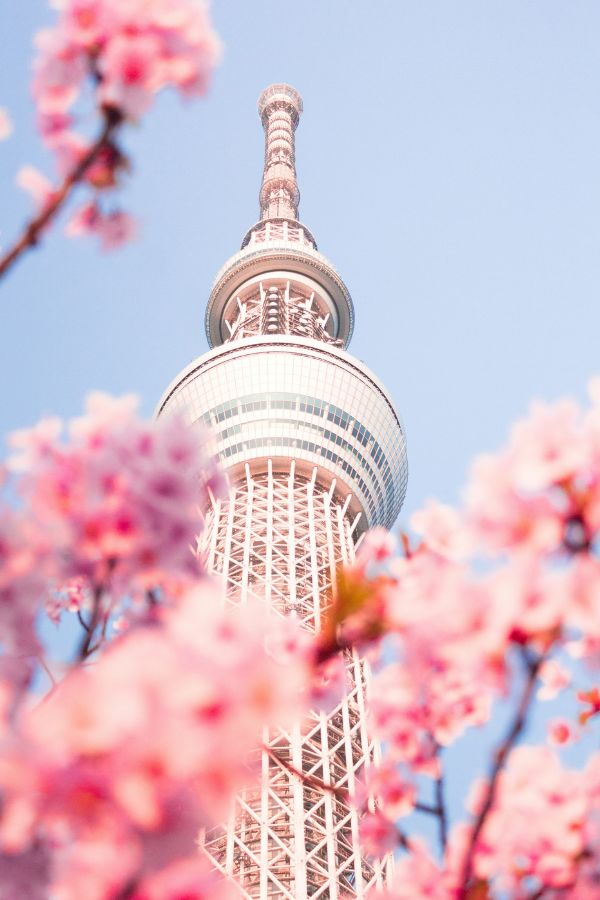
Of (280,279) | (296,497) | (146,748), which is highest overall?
(280,279)

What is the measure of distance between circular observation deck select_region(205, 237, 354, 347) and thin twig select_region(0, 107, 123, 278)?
193 ft

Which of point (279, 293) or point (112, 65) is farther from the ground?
point (279, 293)

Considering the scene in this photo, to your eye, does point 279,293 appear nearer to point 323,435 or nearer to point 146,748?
point 323,435

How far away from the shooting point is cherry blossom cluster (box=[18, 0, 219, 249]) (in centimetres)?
268

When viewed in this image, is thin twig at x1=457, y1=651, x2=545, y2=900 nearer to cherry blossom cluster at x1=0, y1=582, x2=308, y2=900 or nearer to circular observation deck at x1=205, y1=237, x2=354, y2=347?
cherry blossom cluster at x1=0, y1=582, x2=308, y2=900

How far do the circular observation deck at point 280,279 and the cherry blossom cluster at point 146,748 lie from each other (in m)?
60.0

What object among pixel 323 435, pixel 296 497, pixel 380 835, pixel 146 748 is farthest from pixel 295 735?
pixel 146 748

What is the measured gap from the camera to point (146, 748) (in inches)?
60.4

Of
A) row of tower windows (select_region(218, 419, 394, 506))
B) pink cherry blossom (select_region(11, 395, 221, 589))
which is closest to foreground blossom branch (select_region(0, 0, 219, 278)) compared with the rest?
pink cherry blossom (select_region(11, 395, 221, 589))

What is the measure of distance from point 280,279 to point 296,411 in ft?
55.4

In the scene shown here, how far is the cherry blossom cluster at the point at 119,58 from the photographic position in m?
2.68

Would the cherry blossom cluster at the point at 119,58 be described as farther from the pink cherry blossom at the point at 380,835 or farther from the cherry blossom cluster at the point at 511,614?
the pink cherry blossom at the point at 380,835

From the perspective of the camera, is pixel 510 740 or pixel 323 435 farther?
pixel 323 435

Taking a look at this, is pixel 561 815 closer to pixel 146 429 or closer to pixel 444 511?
pixel 444 511
